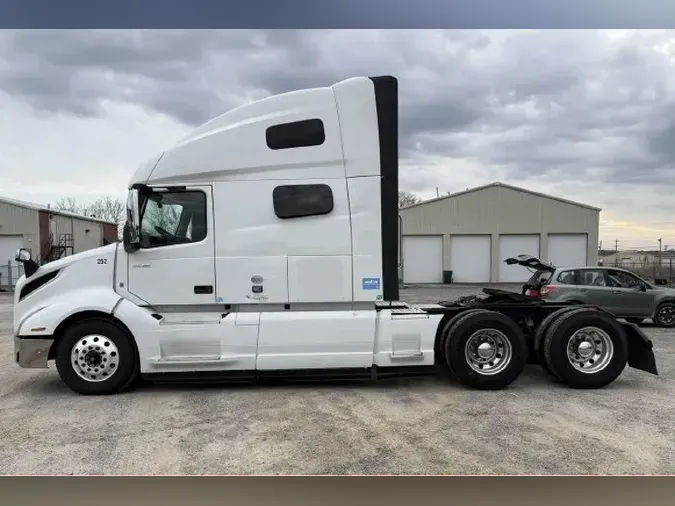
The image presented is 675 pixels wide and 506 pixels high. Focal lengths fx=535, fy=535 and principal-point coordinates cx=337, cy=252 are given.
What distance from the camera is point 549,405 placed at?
6.10 metres

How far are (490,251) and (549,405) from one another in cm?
2667

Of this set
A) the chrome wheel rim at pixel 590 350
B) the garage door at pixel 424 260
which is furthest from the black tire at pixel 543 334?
the garage door at pixel 424 260

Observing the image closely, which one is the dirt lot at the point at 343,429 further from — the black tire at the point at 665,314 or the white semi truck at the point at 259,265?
the black tire at the point at 665,314

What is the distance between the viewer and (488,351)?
6.77m

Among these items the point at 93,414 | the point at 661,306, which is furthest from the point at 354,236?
the point at 661,306

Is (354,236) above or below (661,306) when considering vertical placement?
above

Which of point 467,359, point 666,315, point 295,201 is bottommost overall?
point 666,315

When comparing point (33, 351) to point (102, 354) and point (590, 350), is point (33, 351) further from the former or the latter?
point (590, 350)

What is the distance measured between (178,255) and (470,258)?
27192 millimetres

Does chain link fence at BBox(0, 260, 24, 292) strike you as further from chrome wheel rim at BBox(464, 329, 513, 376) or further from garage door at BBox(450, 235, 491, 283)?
chrome wheel rim at BBox(464, 329, 513, 376)

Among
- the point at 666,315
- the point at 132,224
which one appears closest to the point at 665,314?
the point at 666,315

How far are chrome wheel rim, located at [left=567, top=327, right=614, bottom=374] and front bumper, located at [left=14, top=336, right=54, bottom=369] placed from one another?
6475 mm

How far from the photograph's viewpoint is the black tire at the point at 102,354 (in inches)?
254

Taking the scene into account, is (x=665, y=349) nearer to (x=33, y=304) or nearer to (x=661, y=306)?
(x=661, y=306)
